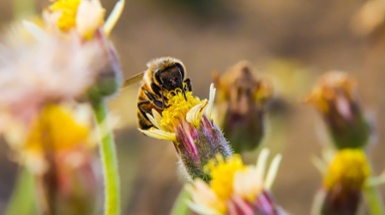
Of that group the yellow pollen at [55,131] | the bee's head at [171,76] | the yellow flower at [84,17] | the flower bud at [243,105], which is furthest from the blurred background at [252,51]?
the yellow pollen at [55,131]

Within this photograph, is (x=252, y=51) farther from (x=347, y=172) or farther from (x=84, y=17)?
(x=84, y=17)

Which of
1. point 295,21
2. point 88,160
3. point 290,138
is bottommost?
point 290,138

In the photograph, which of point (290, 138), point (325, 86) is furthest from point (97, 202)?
point (290, 138)

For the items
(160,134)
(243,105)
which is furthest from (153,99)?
(243,105)

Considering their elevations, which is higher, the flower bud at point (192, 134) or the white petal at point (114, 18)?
the white petal at point (114, 18)

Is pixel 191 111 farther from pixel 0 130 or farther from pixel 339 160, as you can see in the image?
pixel 339 160

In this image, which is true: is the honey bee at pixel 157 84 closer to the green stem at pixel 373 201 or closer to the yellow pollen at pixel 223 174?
the yellow pollen at pixel 223 174
